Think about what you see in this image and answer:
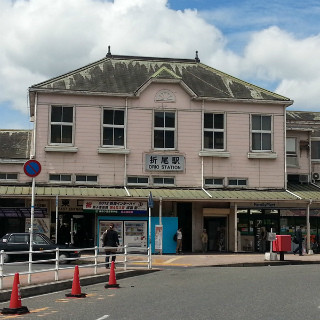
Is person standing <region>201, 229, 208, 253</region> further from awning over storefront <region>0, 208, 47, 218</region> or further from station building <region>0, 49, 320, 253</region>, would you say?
awning over storefront <region>0, 208, 47, 218</region>

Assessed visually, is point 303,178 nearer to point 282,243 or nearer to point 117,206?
point 282,243

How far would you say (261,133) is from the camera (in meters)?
35.0

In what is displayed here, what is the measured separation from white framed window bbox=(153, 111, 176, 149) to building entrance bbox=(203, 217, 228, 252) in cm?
475

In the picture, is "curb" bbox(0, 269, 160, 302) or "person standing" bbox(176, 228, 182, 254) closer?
"curb" bbox(0, 269, 160, 302)

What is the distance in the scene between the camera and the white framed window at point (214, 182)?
34.1 m

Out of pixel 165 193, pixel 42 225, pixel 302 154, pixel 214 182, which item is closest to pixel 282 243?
pixel 165 193

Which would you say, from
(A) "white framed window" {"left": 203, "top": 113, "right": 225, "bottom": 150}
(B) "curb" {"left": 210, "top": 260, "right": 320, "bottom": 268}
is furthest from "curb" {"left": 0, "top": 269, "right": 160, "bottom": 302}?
(A) "white framed window" {"left": 203, "top": 113, "right": 225, "bottom": 150}

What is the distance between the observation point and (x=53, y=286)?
50.6ft

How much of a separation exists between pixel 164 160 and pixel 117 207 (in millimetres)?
4101

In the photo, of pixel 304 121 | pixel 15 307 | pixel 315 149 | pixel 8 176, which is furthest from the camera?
pixel 304 121

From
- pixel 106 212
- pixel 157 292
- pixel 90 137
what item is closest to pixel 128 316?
pixel 157 292

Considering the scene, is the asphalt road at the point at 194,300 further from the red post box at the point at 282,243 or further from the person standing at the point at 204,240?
the person standing at the point at 204,240

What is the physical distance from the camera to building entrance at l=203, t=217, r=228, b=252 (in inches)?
1339

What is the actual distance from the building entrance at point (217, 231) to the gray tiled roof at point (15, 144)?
11.0m
